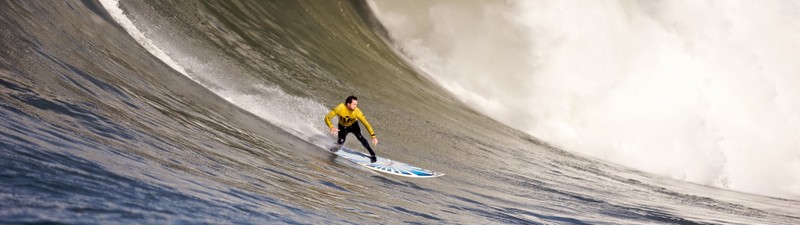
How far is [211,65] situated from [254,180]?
8453mm

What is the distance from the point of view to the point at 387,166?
10977 mm

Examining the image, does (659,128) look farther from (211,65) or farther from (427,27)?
(211,65)

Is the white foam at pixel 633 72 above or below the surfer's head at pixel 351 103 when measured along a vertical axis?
above

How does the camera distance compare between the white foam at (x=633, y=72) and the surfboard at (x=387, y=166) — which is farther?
the white foam at (x=633, y=72)

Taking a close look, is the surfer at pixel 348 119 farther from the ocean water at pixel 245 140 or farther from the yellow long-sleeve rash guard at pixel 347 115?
the ocean water at pixel 245 140

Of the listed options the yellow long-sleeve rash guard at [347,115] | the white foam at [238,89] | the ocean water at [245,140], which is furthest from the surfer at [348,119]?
the white foam at [238,89]

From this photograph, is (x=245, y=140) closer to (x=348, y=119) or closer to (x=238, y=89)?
(x=348, y=119)

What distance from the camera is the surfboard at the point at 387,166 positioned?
10695mm

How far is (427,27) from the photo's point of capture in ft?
96.2

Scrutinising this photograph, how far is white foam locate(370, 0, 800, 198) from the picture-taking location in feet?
80.5

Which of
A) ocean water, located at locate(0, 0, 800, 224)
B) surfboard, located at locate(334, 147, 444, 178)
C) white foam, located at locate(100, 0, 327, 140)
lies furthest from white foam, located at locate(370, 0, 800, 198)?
surfboard, located at locate(334, 147, 444, 178)

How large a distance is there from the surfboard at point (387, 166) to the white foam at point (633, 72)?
454 inches

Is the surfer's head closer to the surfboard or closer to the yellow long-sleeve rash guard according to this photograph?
the yellow long-sleeve rash guard

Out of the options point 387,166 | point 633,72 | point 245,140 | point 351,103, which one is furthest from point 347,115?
point 633,72
